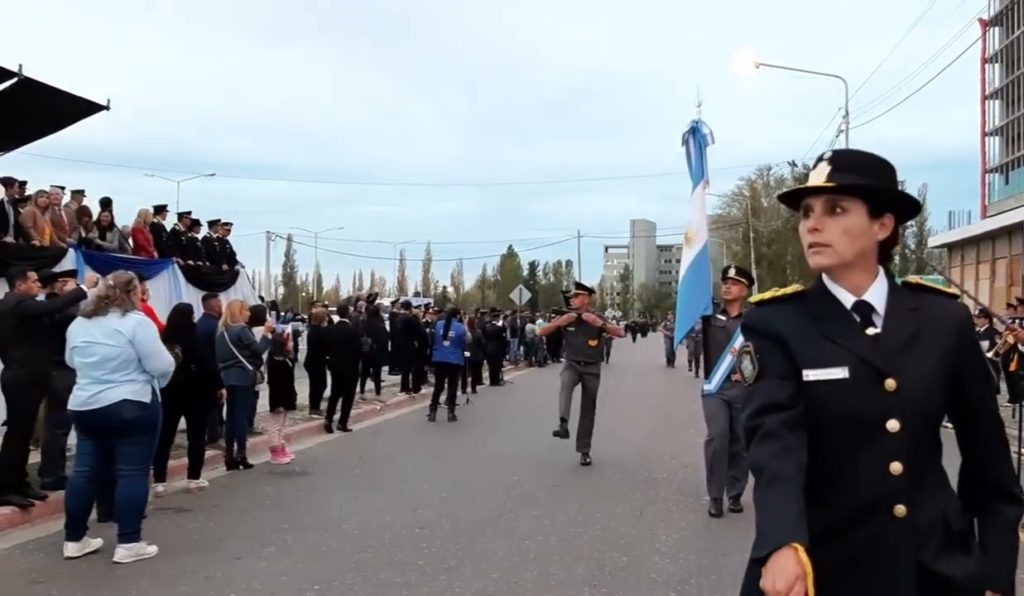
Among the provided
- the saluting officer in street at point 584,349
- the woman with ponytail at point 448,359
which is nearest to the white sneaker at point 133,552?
the saluting officer in street at point 584,349

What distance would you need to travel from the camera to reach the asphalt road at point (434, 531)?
6039 mm

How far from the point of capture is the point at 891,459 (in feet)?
7.72

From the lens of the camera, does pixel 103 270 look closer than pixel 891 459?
No

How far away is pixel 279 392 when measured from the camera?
1102cm

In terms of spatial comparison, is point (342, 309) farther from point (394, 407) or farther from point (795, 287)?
point (795, 287)

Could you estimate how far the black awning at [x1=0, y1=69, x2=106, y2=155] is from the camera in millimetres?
9289

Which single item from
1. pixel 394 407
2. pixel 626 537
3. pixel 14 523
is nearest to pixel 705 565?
pixel 626 537

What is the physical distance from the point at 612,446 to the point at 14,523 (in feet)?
23.2

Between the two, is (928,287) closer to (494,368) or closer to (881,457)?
(881,457)

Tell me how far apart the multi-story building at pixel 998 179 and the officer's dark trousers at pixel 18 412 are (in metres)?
38.9

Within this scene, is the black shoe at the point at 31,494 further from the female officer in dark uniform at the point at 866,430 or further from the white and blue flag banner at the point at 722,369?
the female officer in dark uniform at the point at 866,430

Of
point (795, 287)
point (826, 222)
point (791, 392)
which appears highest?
point (826, 222)

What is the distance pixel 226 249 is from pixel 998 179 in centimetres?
5218

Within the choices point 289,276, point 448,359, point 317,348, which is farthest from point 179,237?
point 289,276
